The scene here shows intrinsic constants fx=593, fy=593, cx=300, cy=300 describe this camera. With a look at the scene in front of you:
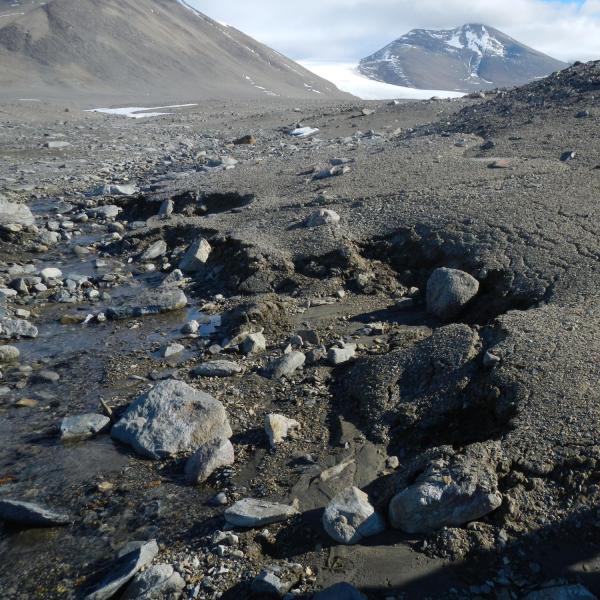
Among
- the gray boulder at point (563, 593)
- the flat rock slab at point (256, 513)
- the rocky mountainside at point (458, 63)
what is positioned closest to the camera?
the gray boulder at point (563, 593)

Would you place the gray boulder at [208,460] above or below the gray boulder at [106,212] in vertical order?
above

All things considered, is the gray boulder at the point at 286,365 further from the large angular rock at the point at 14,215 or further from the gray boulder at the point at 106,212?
the gray boulder at the point at 106,212

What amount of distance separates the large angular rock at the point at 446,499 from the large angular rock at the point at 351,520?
0.38 feet

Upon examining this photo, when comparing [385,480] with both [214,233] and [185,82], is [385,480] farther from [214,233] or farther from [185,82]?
[185,82]

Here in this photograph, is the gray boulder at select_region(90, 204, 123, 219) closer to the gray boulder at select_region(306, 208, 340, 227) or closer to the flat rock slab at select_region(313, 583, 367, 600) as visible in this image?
the gray boulder at select_region(306, 208, 340, 227)

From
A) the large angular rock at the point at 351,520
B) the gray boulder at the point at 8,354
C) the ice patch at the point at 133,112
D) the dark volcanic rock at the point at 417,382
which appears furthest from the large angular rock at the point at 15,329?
the ice patch at the point at 133,112

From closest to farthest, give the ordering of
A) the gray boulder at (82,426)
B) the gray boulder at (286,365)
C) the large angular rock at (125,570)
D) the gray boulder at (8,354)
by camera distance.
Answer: the large angular rock at (125,570)
the gray boulder at (82,426)
the gray boulder at (286,365)
the gray boulder at (8,354)

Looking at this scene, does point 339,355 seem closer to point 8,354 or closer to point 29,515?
point 29,515

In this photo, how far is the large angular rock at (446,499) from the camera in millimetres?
3262

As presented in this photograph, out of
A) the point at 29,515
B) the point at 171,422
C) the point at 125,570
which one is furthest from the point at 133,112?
the point at 125,570

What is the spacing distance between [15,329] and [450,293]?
466cm

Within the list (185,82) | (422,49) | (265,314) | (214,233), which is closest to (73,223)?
(214,233)

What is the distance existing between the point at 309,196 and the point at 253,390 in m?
5.15

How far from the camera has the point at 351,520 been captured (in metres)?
3.34
